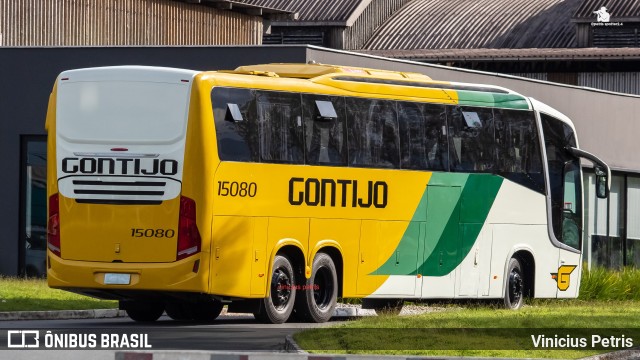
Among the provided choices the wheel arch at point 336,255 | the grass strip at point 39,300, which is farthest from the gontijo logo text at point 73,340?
the wheel arch at point 336,255

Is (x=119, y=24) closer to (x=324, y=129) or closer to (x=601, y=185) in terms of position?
(x=601, y=185)

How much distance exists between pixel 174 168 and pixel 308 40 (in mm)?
39741

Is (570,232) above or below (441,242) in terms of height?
below

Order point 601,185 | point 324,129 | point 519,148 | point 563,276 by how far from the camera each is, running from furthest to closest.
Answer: point 601,185, point 563,276, point 519,148, point 324,129

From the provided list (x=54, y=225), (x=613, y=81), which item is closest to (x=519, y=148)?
(x=54, y=225)

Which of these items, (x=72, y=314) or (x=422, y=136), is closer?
(x=72, y=314)

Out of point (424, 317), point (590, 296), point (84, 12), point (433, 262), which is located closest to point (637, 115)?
point (590, 296)

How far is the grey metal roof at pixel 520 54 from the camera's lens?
52656 mm

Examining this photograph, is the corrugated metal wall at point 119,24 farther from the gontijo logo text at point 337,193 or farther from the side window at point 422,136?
the gontijo logo text at point 337,193

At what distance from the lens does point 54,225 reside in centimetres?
2156

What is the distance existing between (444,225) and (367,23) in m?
37.2

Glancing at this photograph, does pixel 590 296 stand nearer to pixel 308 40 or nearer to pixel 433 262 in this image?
pixel 433 262

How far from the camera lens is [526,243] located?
1079 inches

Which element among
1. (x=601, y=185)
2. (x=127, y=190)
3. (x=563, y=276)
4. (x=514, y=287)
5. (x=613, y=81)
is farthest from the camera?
(x=613, y=81)
